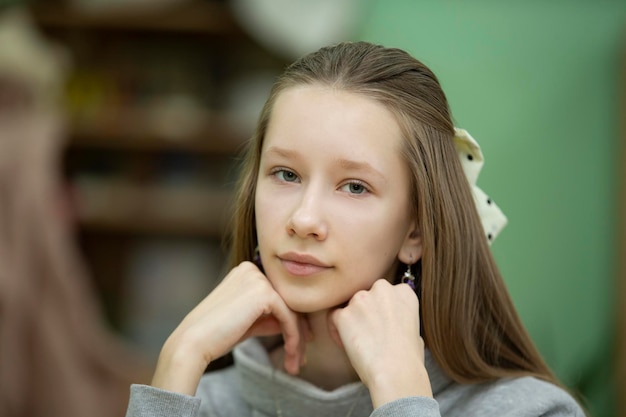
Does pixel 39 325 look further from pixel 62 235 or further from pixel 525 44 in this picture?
pixel 525 44

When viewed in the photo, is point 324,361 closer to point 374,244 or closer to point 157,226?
point 374,244

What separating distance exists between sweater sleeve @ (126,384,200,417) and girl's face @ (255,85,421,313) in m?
0.22

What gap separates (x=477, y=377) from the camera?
1.26m

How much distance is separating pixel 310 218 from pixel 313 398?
1.04ft

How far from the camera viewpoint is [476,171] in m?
1.29

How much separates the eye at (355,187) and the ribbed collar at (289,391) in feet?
0.97

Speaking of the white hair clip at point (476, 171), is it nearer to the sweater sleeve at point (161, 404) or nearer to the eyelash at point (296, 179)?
the eyelash at point (296, 179)

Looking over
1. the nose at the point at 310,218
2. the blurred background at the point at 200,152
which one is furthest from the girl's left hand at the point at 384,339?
the blurred background at the point at 200,152

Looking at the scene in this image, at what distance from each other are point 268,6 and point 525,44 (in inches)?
38.9

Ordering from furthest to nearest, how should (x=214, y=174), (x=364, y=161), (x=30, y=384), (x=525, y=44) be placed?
1. (x=214, y=174)
2. (x=525, y=44)
3. (x=30, y=384)
4. (x=364, y=161)

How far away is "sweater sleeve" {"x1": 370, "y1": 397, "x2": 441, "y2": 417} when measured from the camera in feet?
3.40

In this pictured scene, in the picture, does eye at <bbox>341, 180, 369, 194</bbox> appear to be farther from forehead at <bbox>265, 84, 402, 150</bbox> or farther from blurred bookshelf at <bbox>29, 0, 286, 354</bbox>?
blurred bookshelf at <bbox>29, 0, 286, 354</bbox>

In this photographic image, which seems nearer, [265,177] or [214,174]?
[265,177]

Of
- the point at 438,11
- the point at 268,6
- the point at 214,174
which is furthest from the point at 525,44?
the point at 214,174
